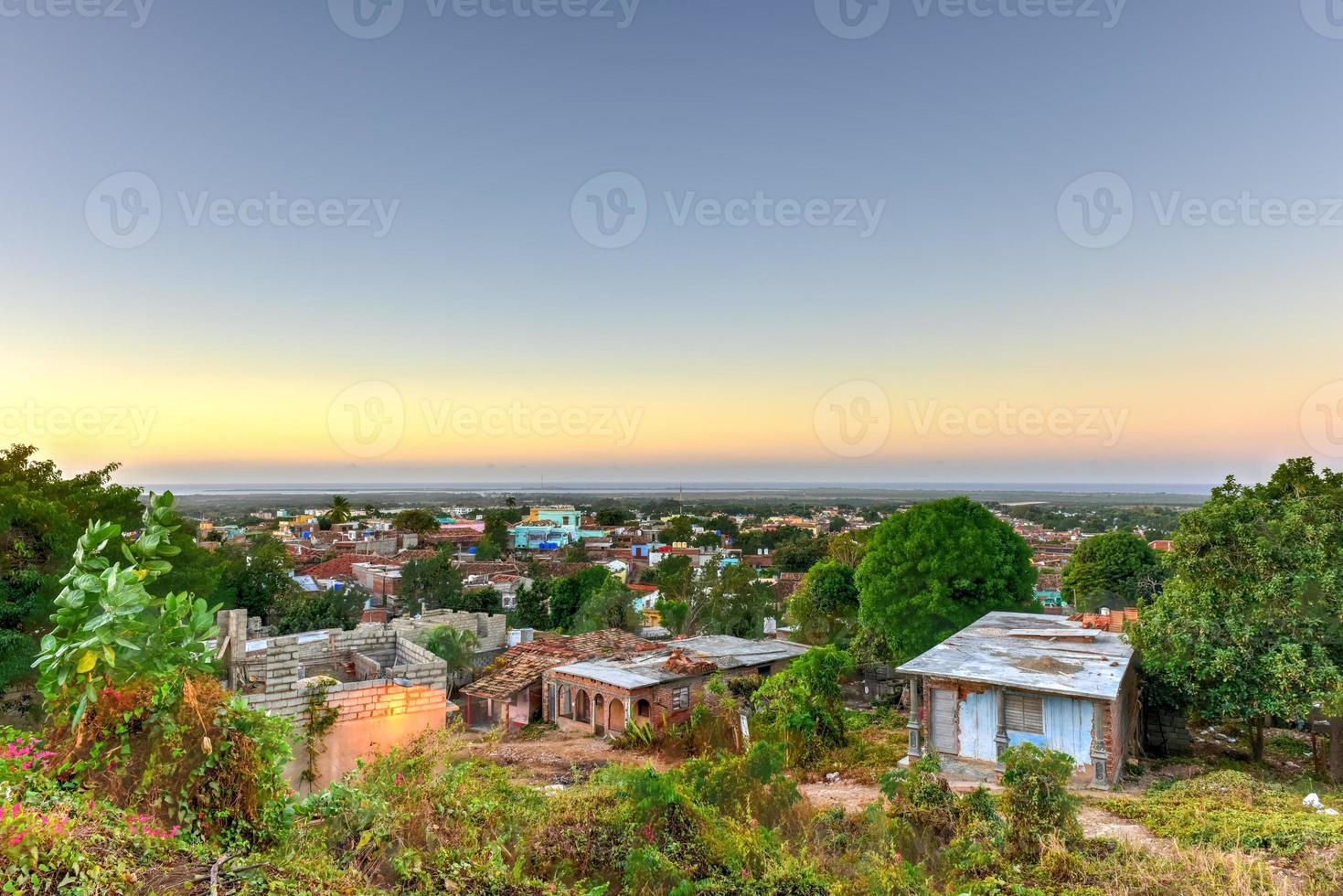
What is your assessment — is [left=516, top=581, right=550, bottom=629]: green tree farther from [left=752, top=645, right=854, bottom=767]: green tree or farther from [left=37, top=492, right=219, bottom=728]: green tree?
[left=37, top=492, right=219, bottom=728]: green tree

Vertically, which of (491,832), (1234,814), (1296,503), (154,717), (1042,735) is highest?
(1296,503)

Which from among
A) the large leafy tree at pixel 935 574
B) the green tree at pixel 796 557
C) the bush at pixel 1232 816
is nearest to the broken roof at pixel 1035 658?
the large leafy tree at pixel 935 574

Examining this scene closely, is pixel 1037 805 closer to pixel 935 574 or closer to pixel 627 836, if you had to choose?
pixel 627 836

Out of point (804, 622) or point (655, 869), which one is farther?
point (804, 622)

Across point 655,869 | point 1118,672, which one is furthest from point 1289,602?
point 655,869

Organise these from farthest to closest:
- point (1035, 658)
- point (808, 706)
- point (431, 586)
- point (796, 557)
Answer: point (796, 557) → point (431, 586) → point (808, 706) → point (1035, 658)

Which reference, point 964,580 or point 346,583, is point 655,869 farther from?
point 346,583

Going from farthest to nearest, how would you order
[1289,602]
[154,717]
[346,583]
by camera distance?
[346,583] < [1289,602] < [154,717]

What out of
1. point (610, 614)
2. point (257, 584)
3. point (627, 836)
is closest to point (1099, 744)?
point (627, 836)
